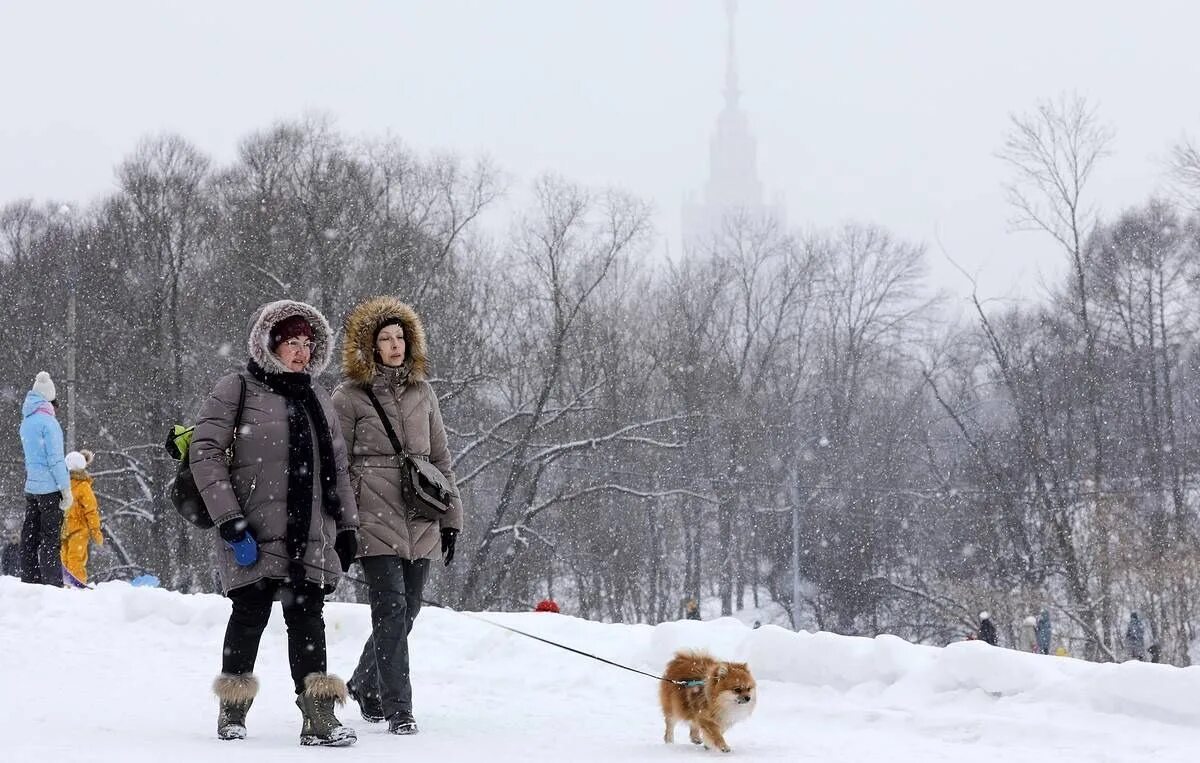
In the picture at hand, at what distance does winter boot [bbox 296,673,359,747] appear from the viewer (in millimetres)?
4633

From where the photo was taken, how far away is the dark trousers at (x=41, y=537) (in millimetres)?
11336

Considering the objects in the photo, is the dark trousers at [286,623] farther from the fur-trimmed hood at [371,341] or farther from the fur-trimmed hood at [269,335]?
the fur-trimmed hood at [371,341]

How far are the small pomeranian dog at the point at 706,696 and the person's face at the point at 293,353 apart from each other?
2.10 meters

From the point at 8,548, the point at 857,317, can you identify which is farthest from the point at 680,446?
the point at 857,317

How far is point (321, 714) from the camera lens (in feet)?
15.3

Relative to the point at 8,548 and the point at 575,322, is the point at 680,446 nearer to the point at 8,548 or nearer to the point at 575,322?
the point at 575,322

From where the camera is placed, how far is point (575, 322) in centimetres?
3447

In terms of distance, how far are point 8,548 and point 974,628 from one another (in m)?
25.5

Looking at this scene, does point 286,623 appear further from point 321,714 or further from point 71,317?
point 71,317

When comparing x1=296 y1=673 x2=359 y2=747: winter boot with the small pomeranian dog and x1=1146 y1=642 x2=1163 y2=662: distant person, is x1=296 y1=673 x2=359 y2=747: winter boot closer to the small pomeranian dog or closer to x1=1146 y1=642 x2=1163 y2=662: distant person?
the small pomeranian dog

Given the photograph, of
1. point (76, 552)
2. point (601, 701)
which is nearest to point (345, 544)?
point (601, 701)

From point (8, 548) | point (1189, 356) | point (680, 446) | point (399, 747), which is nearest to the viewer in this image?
point (399, 747)

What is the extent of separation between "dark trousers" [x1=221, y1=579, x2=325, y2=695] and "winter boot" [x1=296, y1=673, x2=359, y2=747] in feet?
0.31

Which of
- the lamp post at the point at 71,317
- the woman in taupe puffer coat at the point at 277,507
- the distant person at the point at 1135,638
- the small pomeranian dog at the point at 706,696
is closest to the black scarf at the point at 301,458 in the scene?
the woman in taupe puffer coat at the point at 277,507
